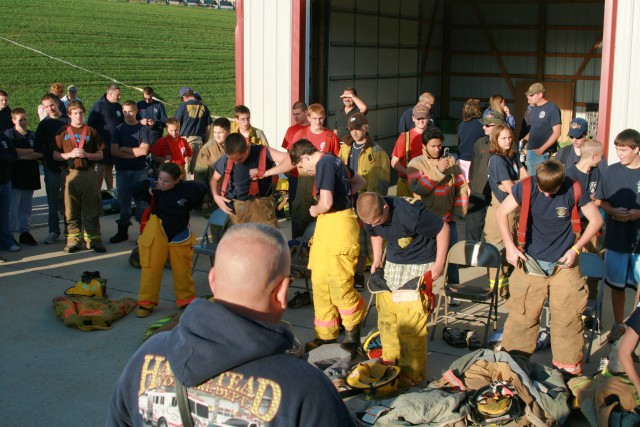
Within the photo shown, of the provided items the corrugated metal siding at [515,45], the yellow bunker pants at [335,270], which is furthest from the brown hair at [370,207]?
the corrugated metal siding at [515,45]

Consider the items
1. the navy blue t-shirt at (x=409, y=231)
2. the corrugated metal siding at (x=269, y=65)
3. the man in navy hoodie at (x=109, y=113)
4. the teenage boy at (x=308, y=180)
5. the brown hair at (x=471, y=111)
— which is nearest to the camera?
the navy blue t-shirt at (x=409, y=231)

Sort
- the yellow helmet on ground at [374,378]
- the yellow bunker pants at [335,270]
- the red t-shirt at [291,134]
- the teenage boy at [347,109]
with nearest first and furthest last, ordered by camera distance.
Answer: the yellow helmet on ground at [374,378]
the yellow bunker pants at [335,270]
the red t-shirt at [291,134]
the teenage boy at [347,109]

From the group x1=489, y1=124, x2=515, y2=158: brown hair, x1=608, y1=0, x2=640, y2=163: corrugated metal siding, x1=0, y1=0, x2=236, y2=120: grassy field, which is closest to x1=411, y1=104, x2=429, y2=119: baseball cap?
x1=489, y1=124, x2=515, y2=158: brown hair

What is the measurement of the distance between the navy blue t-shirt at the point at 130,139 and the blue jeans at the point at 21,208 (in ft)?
4.30

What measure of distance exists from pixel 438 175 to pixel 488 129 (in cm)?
111

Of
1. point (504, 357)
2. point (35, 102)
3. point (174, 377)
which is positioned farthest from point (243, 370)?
point (35, 102)

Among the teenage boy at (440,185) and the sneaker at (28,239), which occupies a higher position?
the teenage boy at (440,185)

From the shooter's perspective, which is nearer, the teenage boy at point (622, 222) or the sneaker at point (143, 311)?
the teenage boy at point (622, 222)

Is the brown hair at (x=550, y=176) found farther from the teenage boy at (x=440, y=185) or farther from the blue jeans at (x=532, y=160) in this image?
the blue jeans at (x=532, y=160)

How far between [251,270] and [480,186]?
7239 mm

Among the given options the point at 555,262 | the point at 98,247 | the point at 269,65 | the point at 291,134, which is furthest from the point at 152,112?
the point at 555,262

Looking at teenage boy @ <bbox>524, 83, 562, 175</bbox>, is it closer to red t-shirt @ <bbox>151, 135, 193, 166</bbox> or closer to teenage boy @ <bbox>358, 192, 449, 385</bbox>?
red t-shirt @ <bbox>151, 135, 193, 166</bbox>

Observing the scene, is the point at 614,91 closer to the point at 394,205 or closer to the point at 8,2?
the point at 394,205

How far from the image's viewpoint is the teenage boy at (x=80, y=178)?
1025 cm
